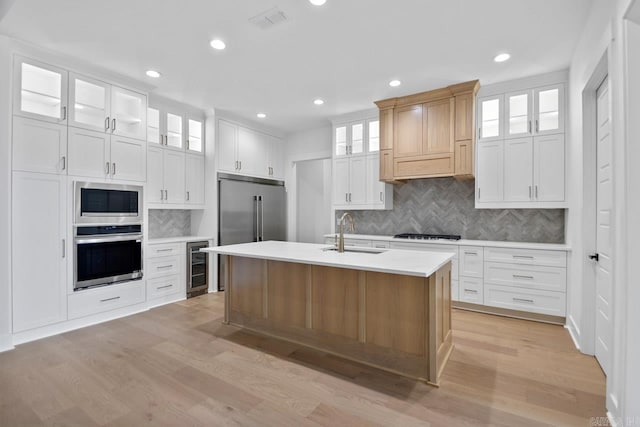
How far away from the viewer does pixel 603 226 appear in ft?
7.74

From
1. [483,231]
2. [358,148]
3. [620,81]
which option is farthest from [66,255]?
[483,231]

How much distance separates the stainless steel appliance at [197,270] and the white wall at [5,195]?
6.29ft

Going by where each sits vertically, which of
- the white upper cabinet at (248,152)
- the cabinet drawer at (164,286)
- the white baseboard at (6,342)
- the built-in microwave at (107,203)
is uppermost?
the white upper cabinet at (248,152)

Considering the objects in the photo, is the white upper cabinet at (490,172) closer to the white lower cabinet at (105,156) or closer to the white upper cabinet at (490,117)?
the white upper cabinet at (490,117)

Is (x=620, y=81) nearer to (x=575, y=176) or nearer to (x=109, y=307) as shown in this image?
(x=575, y=176)

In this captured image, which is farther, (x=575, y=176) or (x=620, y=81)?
(x=575, y=176)

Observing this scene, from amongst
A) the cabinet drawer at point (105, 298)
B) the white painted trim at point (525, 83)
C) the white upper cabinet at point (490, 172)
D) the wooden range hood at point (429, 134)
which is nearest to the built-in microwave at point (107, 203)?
the cabinet drawer at point (105, 298)

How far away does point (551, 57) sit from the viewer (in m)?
3.14

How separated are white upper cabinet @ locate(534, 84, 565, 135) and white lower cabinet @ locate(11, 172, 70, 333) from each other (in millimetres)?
5185

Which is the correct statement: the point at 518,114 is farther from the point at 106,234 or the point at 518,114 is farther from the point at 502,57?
the point at 106,234

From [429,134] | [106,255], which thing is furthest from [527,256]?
[106,255]

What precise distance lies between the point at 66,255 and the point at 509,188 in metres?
4.95

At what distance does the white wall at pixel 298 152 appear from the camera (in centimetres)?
571

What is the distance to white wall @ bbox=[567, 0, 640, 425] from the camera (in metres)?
1.57
